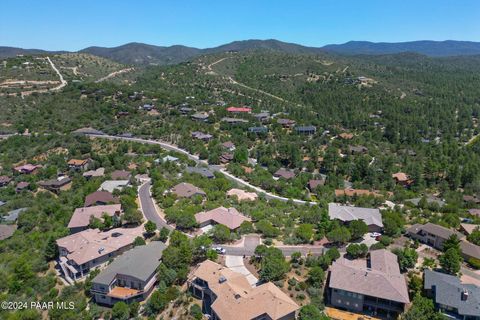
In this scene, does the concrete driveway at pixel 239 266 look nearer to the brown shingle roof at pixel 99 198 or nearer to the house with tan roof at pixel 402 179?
the brown shingle roof at pixel 99 198

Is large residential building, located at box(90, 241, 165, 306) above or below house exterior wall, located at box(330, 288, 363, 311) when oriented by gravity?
above

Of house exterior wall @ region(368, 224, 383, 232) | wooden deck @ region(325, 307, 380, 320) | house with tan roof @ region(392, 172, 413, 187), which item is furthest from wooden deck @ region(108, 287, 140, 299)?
house with tan roof @ region(392, 172, 413, 187)

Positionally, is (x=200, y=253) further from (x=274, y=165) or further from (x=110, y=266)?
(x=274, y=165)

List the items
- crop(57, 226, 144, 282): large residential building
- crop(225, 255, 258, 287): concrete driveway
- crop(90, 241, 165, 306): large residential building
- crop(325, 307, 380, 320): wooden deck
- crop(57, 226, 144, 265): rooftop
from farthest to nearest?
crop(57, 226, 144, 265): rooftop → crop(57, 226, 144, 282): large residential building → crop(225, 255, 258, 287): concrete driveway → crop(90, 241, 165, 306): large residential building → crop(325, 307, 380, 320): wooden deck

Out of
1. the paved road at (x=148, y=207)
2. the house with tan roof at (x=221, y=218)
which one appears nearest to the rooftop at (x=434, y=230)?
the house with tan roof at (x=221, y=218)

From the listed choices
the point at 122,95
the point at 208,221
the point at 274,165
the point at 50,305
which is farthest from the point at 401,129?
the point at 50,305

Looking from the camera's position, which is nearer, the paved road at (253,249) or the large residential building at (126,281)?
the large residential building at (126,281)

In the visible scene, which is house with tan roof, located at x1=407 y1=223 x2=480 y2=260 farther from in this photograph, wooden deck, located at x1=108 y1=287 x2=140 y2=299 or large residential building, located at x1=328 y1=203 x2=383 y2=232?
wooden deck, located at x1=108 y1=287 x2=140 y2=299
